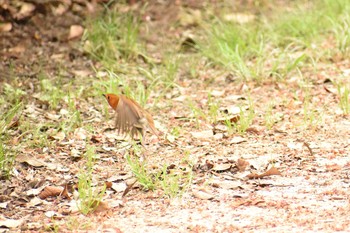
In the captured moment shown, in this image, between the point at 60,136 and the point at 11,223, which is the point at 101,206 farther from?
the point at 60,136

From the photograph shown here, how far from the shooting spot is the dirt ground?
367cm

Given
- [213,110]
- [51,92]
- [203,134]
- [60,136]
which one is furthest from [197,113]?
[51,92]

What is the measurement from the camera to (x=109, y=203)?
3906 mm

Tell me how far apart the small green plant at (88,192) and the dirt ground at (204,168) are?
43 mm

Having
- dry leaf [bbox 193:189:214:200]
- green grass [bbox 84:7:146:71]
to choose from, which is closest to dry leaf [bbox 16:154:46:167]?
dry leaf [bbox 193:189:214:200]

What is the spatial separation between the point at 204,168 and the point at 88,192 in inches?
29.6

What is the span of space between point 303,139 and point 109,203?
4.73 ft

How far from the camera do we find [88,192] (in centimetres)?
389

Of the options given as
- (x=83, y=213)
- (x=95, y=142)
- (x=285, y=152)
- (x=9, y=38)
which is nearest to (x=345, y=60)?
(x=285, y=152)

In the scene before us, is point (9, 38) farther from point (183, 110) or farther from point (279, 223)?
point (279, 223)

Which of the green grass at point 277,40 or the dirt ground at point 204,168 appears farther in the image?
the green grass at point 277,40

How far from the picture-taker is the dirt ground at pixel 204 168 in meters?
3.67

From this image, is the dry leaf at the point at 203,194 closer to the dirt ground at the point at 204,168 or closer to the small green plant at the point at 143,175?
the dirt ground at the point at 204,168

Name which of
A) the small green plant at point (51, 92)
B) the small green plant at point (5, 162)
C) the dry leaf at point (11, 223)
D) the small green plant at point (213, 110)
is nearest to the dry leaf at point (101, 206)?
the dry leaf at point (11, 223)
